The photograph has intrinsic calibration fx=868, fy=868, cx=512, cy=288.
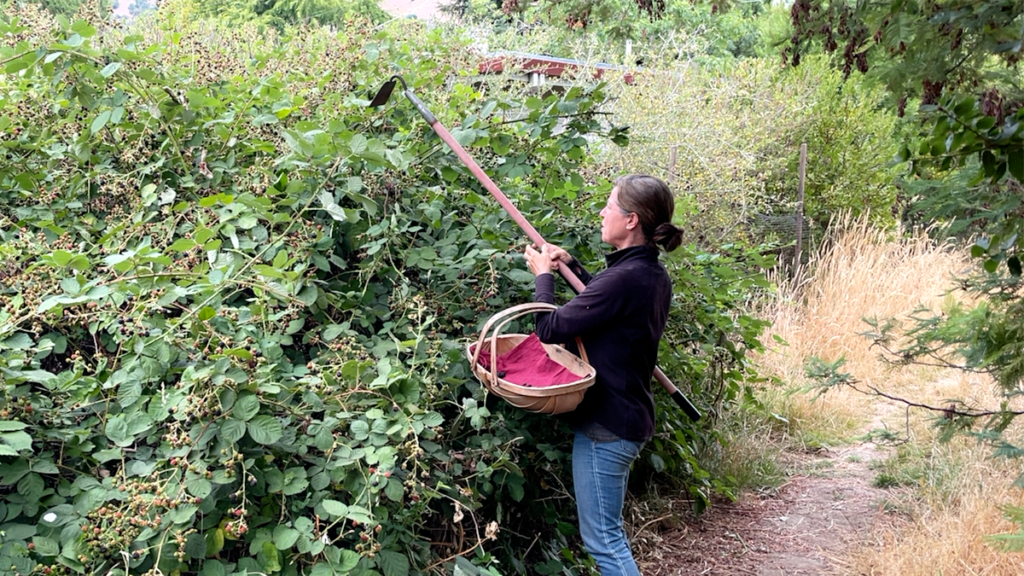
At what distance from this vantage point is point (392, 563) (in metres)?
2.28

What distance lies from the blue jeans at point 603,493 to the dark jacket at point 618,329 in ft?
0.22

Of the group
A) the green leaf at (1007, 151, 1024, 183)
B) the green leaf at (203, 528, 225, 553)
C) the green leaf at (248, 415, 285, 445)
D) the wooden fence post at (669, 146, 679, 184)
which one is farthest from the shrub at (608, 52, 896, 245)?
the green leaf at (203, 528, 225, 553)

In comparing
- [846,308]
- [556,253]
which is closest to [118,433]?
[556,253]

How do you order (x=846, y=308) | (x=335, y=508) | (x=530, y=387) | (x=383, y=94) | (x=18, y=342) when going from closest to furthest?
(x=335, y=508)
(x=18, y=342)
(x=530, y=387)
(x=383, y=94)
(x=846, y=308)

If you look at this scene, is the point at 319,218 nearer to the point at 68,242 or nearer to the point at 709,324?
the point at 68,242

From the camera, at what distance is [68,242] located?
2752mm

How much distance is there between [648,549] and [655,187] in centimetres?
216

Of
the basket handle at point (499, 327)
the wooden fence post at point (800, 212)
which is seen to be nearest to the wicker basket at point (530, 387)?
the basket handle at point (499, 327)

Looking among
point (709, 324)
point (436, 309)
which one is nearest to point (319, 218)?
point (436, 309)

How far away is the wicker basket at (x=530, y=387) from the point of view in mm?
2615

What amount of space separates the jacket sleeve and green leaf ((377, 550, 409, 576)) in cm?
84

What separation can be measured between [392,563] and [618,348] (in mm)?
1050

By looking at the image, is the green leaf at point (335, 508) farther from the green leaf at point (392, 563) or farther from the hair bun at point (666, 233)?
Result: the hair bun at point (666, 233)

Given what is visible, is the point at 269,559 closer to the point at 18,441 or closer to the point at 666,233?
the point at 18,441
